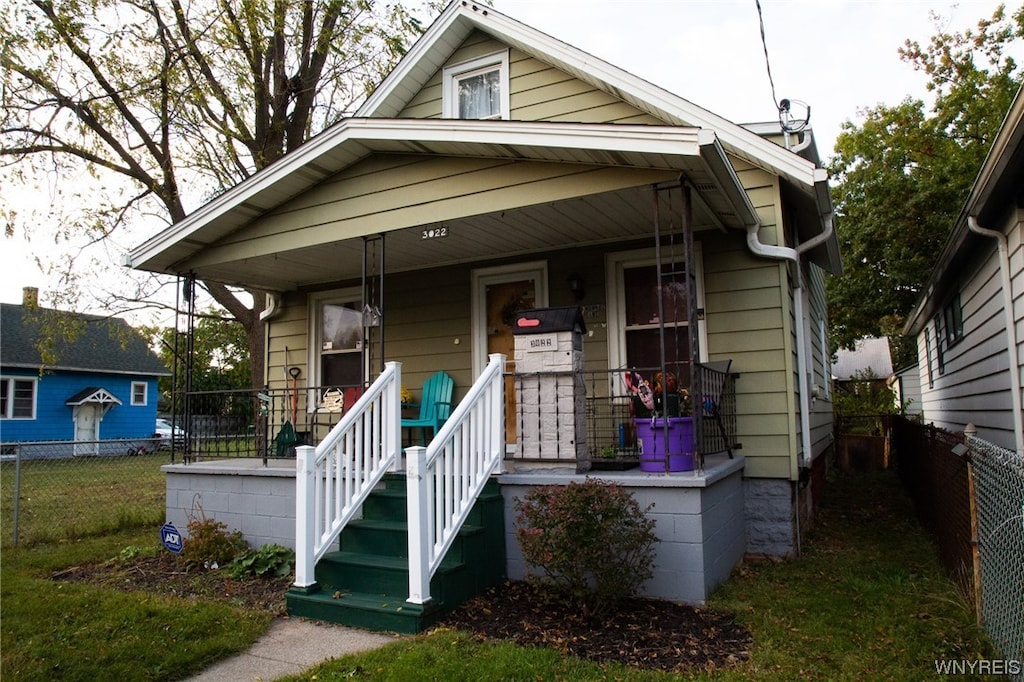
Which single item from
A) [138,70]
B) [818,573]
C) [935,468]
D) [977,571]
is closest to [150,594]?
[818,573]

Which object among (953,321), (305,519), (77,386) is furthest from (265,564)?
(77,386)

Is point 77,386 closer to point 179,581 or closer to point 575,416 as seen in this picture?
point 179,581

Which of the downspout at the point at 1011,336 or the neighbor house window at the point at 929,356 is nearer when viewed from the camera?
the downspout at the point at 1011,336

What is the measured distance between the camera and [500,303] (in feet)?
24.6

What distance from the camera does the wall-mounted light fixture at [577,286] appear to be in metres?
6.86

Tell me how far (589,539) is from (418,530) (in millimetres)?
1041

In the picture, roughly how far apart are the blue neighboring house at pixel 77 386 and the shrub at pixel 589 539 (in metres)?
16.7

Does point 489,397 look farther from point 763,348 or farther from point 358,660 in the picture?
point 763,348

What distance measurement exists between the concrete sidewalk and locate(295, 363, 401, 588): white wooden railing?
→ 0.40 metres

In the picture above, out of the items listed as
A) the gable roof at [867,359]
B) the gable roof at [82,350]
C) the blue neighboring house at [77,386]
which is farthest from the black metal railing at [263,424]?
the gable roof at [867,359]

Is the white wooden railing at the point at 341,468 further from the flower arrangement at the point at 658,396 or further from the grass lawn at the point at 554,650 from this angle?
the flower arrangement at the point at 658,396

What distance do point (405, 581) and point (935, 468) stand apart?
15.2ft

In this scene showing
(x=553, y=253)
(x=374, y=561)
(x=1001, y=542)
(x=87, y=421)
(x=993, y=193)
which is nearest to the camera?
(x=1001, y=542)

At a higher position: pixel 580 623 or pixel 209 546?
pixel 209 546
